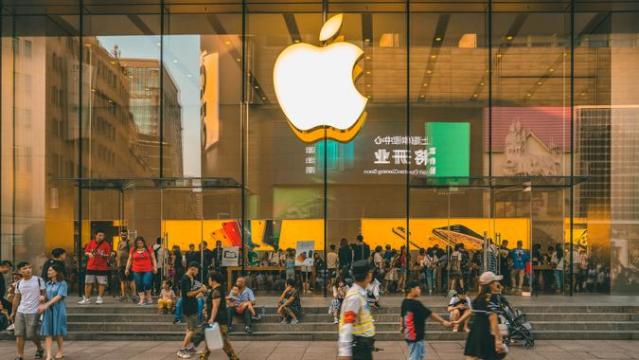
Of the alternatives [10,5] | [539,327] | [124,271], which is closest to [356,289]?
[539,327]

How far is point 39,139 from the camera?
18188 mm

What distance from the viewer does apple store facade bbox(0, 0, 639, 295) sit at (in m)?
17.3

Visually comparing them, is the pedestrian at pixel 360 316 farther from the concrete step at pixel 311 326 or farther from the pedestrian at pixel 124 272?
the pedestrian at pixel 124 272

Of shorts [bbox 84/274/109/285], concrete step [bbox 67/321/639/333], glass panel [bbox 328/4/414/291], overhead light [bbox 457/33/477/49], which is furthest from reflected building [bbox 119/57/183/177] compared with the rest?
overhead light [bbox 457/33/477/49]

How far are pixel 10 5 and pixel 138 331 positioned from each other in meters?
10.9

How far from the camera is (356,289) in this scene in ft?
20.6

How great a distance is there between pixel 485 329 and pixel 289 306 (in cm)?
690

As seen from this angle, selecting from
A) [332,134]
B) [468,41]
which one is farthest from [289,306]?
[468,41]

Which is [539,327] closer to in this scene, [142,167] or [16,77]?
[142,167]

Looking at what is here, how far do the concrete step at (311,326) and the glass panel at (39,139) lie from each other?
558 cm

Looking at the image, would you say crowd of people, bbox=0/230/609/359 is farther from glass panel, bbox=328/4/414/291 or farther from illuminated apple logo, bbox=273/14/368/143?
illuminated apple logo, bbox=273/14/368/143

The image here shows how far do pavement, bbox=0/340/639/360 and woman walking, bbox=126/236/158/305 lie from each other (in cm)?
195

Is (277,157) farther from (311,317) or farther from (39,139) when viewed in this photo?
(39,139)

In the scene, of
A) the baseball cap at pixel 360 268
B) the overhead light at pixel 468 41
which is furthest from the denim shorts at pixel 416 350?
the overhead light at pixel 468 41
